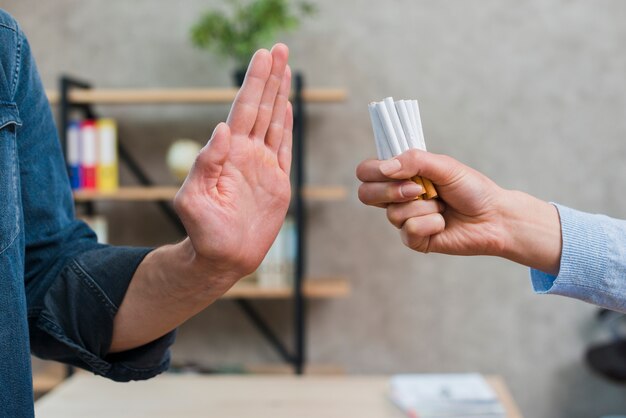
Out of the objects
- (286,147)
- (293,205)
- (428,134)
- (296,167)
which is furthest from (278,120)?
(428,134)

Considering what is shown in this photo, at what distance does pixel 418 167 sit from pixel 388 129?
0.07m

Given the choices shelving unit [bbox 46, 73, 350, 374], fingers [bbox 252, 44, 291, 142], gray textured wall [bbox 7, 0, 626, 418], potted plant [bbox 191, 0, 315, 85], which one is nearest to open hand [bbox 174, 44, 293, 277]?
fingers [bbox 252, 44, 291, 142]

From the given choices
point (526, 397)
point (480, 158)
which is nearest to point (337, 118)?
point (480, 158)

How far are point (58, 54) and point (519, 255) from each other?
279 cm

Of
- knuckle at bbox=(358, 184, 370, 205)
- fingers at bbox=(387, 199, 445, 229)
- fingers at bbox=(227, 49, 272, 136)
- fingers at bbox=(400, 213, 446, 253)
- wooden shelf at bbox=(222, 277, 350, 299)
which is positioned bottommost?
wooden shelf at bbox=(222, 277, 350, 299)

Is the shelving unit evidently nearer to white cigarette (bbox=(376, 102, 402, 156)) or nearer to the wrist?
white cigarette (bbox=(376, 102, 402, 156))

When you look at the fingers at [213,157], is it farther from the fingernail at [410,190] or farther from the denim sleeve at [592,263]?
the denim sleeve at [592,263]

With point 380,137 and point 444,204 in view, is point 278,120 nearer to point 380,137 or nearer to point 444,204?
point 380,137

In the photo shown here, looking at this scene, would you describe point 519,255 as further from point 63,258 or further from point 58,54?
point 58,54

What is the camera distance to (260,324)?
332 centimetres

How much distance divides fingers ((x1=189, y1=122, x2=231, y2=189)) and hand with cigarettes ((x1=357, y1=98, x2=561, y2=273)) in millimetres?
266

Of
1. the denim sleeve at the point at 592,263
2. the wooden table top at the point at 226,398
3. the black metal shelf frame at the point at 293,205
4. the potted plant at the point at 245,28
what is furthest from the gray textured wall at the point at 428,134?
the denim sleeve at the point at 592,263

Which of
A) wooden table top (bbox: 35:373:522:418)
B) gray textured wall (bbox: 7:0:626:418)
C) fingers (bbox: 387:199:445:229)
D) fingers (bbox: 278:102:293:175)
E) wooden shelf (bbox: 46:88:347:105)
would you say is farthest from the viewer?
gray textured wall (bbox: 7:0:626:418)

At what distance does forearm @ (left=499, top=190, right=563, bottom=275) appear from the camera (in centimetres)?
116
